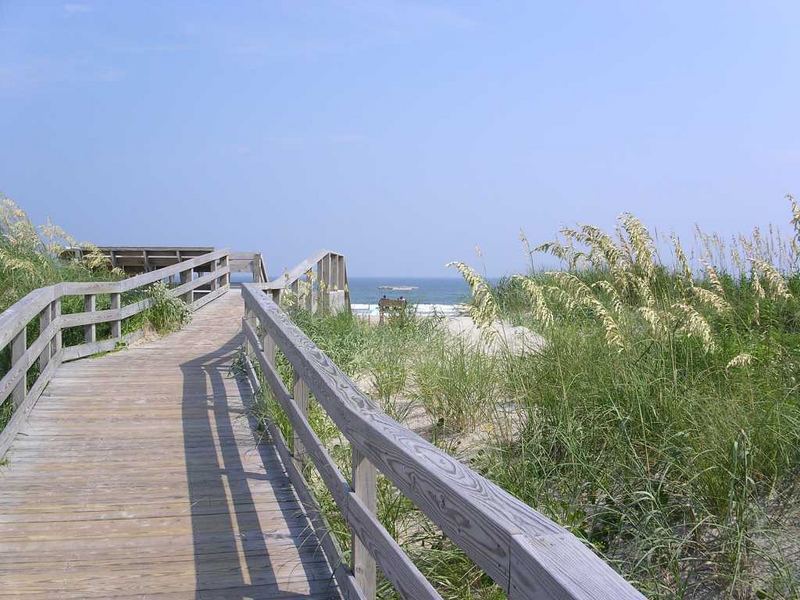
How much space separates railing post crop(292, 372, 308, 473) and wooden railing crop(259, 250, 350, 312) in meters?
4.65

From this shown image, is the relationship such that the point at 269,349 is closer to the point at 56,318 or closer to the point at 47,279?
the point at 56,318

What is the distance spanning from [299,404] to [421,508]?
289 cm

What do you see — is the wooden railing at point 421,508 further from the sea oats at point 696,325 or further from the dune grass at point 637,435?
the sea oats at point 696,325

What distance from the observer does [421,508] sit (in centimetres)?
281

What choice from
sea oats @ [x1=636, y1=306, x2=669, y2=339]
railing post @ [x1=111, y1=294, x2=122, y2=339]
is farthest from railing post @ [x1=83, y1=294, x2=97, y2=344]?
sea oats @ [x1=636, y1=306, x2=669, y2=339]

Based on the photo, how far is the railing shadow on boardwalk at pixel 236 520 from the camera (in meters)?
4.28

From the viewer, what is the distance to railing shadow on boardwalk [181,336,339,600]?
4277mm

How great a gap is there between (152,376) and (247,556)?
5.59m

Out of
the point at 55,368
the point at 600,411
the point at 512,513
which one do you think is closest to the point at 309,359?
the point at 600,411

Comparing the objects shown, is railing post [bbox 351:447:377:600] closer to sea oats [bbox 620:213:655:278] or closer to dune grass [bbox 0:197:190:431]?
sea oats [bbox 620:213:655:278]

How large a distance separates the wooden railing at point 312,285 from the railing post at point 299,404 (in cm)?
465

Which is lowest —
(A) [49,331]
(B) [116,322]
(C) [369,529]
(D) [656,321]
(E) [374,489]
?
(C) [369,529]

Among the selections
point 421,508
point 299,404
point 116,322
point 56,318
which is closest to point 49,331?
point 56,318

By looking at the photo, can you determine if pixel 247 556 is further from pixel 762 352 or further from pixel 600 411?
pixel 762 352
